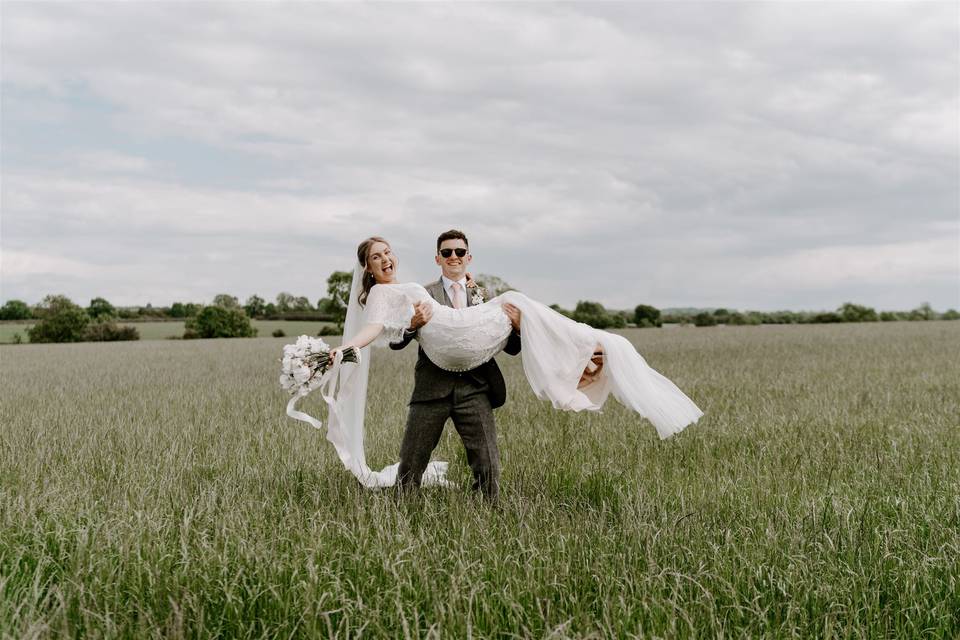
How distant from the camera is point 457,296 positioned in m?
4.65

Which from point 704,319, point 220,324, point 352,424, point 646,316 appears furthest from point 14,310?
point 352,424

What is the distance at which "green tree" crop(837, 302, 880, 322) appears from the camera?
209ft

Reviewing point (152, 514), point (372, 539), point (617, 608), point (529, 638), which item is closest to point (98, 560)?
point (152, 514)

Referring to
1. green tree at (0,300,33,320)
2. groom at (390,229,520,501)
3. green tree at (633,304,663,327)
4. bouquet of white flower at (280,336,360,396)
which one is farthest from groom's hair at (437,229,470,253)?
green tree at (0,300,33,320)

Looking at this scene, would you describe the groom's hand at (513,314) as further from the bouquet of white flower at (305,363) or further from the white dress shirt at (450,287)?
the bouquet of white flower at (305,363)

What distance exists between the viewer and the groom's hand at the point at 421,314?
4.34 meters

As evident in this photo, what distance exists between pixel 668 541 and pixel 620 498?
1.02 m

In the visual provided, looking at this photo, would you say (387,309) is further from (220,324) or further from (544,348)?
(220,324)

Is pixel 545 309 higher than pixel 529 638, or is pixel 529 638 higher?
pixel 545 309

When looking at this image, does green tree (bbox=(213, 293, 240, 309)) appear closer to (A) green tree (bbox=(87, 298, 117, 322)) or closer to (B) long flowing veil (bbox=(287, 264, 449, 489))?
(A) green tree (bbox=(87, 298, 117, 322))

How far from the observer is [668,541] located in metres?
3.90

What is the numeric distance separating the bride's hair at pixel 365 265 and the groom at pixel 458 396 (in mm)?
398

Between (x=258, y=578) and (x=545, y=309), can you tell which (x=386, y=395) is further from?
(x=258, y=578)

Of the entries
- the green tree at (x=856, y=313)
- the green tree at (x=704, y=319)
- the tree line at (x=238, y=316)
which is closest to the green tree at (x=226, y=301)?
the tree line at (x=238, y=316)
